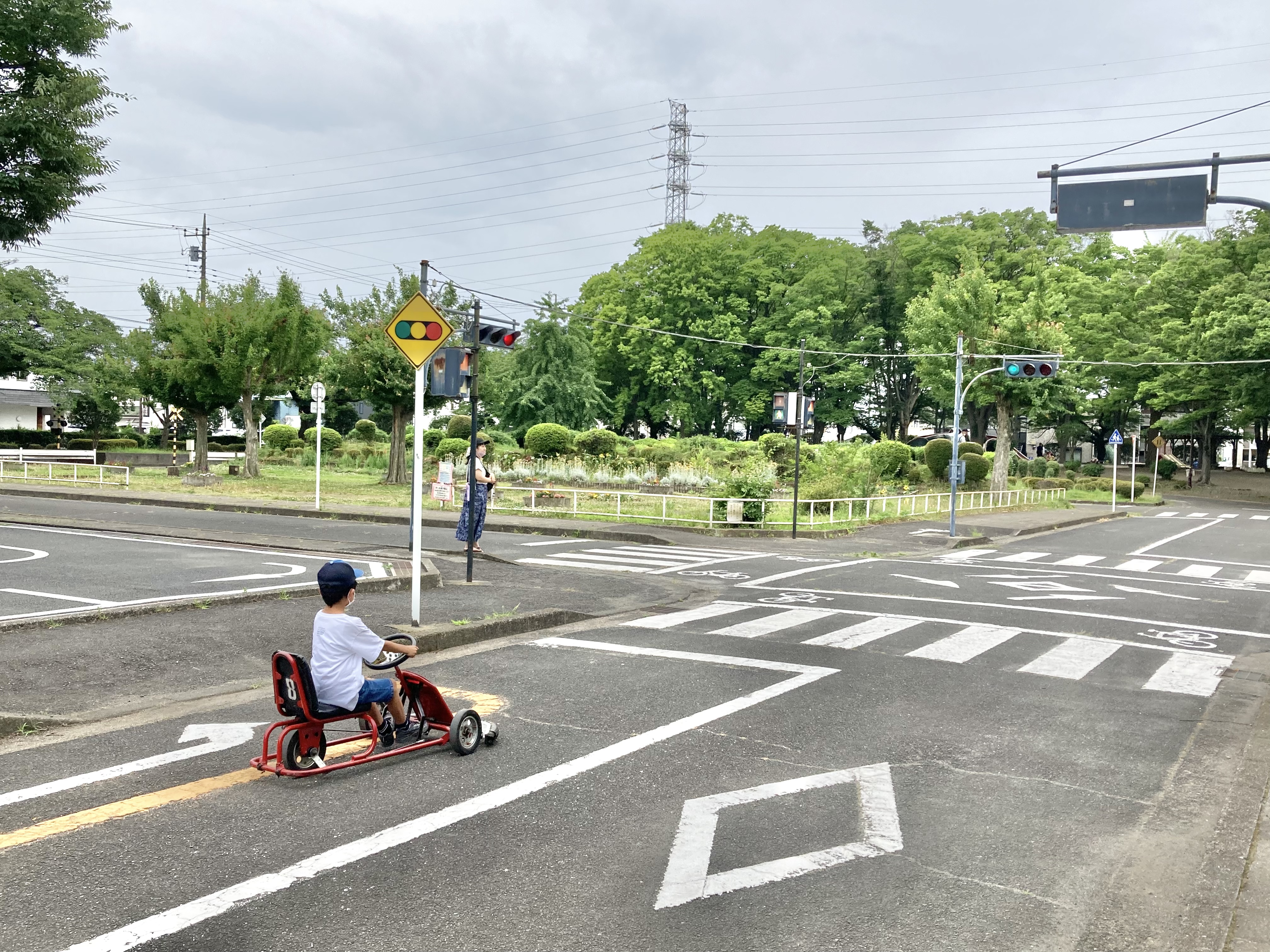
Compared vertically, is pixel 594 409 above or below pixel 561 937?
above

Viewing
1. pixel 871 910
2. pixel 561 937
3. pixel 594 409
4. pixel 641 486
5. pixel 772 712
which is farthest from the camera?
pixel 594 409

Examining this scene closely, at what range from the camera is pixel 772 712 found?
308 inches

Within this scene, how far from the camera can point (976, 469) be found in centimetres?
4616

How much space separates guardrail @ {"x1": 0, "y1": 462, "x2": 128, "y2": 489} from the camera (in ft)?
104

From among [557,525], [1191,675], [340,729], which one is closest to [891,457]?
[557,525]

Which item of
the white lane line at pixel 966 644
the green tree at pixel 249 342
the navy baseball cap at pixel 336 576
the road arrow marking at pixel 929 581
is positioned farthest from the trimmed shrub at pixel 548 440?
the navy baseball cap at pixel 336 576

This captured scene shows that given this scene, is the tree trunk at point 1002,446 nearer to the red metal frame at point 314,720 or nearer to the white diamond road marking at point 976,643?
the white diamond road marking at point 976,643

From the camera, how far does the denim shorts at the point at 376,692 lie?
20.2 ft

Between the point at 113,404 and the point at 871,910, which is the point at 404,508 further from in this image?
the point at 113,404

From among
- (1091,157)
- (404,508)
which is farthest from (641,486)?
(1091,157)

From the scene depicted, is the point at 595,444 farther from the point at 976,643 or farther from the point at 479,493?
the point at 976,643

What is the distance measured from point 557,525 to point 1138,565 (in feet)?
41.7

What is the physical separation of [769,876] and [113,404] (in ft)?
190

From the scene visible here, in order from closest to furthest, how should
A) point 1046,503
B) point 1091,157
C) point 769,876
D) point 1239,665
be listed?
point 769,876 → point 1239,665 → point 1091,157 → point 1046,503
